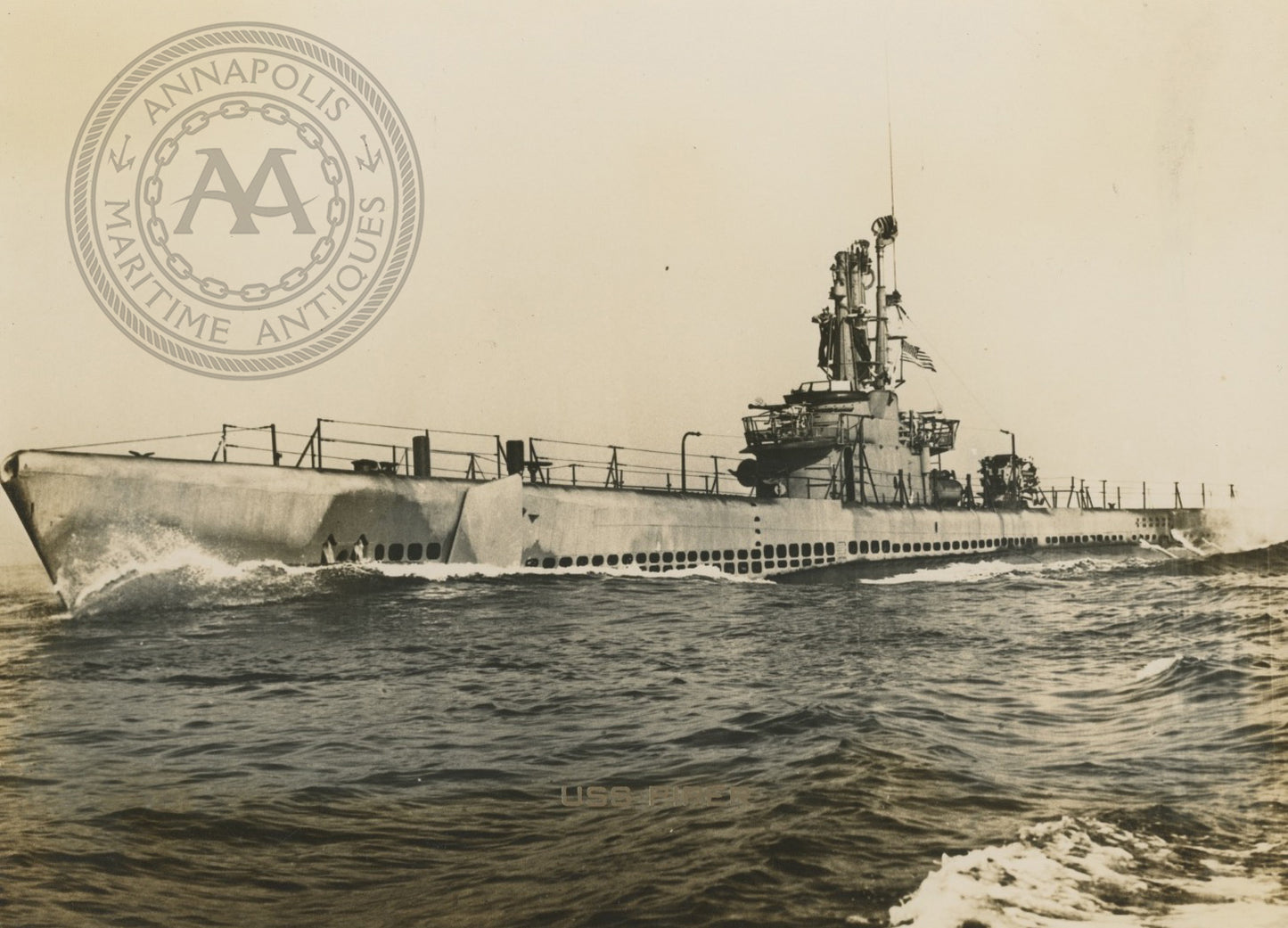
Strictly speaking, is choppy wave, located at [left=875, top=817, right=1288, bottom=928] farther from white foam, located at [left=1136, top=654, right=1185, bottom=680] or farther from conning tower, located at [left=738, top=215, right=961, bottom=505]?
conning tower, located at [left=738, top=215, right=961, bottom=505]

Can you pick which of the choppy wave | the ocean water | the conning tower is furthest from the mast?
the choppy wave

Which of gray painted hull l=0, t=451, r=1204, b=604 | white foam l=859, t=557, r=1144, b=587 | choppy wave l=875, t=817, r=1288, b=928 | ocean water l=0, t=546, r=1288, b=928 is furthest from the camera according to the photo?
white foam l=859, t=557, r=1144, b=587

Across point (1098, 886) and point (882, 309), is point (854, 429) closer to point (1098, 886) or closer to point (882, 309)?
point (882, 309)

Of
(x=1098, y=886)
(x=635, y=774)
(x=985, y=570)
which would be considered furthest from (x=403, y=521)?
(x=985, y=570)

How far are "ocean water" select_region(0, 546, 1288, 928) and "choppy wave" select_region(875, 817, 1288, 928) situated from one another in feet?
0.06

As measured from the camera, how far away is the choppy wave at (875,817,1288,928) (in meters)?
4.84

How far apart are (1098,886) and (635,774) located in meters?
3.05

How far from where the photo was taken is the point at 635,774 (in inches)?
281

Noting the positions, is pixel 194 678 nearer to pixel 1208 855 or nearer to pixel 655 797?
pixel 655 797

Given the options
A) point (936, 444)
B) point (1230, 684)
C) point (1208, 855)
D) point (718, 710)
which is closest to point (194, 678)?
point (718, 710)

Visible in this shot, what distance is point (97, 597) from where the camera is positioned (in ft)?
49.2

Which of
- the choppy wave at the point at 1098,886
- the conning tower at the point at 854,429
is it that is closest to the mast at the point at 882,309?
the conning tower at the point at 854,429

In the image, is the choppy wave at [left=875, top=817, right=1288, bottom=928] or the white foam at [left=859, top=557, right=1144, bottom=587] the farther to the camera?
the white foam at [left=859, top=557, right=1144, bottom=587]

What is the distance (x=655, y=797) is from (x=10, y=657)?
31.1 ft
